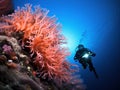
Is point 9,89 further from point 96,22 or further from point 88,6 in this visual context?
point 96,22

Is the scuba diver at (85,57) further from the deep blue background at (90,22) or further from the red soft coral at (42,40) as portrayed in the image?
the red soft coral at (42,40)

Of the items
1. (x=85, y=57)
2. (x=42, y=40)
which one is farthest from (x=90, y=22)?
(x=42, y=40)

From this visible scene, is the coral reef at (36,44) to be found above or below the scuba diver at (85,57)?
below

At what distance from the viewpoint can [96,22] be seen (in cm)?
740

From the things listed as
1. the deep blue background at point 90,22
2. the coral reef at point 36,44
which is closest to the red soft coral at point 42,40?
the coral reef at point 36,44

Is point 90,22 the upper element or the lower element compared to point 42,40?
upper

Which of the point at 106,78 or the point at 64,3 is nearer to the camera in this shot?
the point at 64,3

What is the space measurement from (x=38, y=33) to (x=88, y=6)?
3592 mm

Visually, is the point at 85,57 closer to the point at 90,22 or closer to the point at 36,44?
the point at 90,22

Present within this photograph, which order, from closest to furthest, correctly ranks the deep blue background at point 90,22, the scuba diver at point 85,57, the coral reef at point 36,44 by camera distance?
the coral reef at point 36,44
the scuba diver at point 85,57
the deep blue background at point 90,22

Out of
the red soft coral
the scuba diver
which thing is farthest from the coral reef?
the scuba diver

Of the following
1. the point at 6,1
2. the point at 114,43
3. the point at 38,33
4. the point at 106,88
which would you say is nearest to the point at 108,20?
the point at 114,43

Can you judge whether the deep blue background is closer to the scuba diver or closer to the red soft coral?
the scuba diver

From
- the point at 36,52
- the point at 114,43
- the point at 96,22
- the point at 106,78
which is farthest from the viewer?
the point at 106,78
